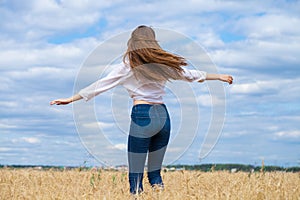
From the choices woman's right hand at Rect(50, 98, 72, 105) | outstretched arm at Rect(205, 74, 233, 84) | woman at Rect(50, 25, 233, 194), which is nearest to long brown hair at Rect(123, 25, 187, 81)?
woman at Rect(50, 25, 233, 194)

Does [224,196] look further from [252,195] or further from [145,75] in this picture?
[145,75]

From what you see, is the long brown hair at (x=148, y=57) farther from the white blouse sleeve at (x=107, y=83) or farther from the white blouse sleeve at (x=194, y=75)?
the white blouse sleeve at (x=194, y=75)

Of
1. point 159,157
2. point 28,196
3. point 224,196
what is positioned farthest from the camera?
point 159,157

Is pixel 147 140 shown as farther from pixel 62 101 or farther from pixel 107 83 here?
pixel 62 101

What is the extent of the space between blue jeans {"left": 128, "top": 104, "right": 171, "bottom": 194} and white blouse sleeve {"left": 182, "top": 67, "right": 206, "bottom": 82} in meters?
0.52

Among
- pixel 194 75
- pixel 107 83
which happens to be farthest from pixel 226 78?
pixel 107 83

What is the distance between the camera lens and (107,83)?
6555 mm

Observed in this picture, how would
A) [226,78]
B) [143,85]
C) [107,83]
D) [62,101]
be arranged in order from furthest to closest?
[226,78]
[62,101]
[107,83]
[143,85]

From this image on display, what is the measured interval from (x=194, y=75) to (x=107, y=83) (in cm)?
106

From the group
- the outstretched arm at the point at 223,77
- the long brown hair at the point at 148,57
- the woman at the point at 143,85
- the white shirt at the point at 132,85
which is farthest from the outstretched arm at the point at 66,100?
the outstretched arm at the point at 223,77

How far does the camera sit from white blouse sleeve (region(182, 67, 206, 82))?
6758 mm

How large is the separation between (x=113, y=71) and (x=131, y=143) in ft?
2.76

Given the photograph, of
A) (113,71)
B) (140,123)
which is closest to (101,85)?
(113,71)

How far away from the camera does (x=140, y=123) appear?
641 centimetres
